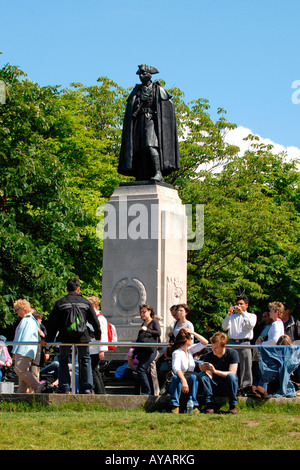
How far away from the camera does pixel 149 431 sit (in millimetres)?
10234

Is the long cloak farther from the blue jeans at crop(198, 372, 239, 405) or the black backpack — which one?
the blue jeans at crop(198, 372, 239, 405)

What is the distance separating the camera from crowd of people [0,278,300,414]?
11.8 m

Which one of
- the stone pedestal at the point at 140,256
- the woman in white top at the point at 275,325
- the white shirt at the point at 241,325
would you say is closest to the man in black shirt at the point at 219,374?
the woman in white top at the point at 275,325

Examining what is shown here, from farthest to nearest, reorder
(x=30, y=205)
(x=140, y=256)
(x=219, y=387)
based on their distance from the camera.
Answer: (x=30, y=205)
(x=140, y=256)
(x=219, y=387)

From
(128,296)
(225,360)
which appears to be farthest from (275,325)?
(128,296)

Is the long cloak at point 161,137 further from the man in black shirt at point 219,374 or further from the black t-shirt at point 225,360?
the black t-shirt at point 225,360

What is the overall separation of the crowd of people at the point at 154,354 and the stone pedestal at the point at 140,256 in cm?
254

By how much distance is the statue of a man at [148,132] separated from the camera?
59.1 ft

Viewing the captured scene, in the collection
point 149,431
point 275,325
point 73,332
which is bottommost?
point 149,431

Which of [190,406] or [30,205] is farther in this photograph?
[30,205]

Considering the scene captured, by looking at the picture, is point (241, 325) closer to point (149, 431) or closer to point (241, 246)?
point (149, 431)

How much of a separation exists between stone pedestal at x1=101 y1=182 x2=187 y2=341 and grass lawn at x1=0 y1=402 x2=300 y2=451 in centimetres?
550

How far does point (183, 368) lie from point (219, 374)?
2.40ft
